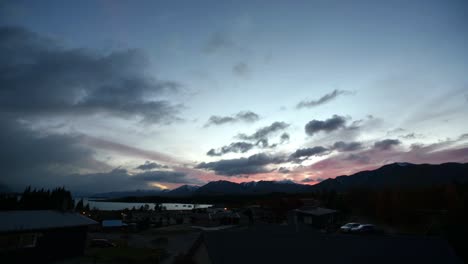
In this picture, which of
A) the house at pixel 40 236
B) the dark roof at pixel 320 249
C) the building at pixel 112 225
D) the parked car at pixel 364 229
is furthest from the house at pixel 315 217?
the building at pixel 112 225

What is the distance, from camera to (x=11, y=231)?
25.5 metres

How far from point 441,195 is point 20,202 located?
106m

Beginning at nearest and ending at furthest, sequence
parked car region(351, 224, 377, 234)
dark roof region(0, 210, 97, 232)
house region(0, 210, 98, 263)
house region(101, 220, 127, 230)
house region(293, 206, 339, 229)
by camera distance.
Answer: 1. house region(0, 210, 98, 263)
2. dark roof region(0, 210, 97, 232)
3. parked car region(351, 224, 377, 234)
4. house region(293, 206, 339, 229)
5. house region(101, 220, 127, 230)

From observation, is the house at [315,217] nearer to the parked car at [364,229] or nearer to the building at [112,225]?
the parked car at [364,229]

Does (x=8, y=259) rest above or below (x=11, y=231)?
below

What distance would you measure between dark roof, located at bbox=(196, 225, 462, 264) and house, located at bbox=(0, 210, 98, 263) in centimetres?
2130

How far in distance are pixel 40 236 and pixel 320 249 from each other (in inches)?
1131

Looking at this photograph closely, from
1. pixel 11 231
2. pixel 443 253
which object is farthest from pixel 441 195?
pixel 11 231

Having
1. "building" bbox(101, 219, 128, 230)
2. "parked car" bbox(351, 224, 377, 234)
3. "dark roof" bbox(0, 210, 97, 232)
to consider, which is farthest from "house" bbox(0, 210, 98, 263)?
"parked car" bbox(351, 224, 377, 234)

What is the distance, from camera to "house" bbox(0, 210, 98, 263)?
2598cm

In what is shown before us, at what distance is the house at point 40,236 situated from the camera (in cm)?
2598

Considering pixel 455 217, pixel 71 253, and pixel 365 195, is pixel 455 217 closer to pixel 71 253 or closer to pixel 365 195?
pixel 365 195

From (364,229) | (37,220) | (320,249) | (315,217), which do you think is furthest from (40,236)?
(315,217)

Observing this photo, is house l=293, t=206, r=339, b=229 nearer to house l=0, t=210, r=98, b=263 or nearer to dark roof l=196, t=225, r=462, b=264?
dark roof l=196, t=225, r=462, b=264
